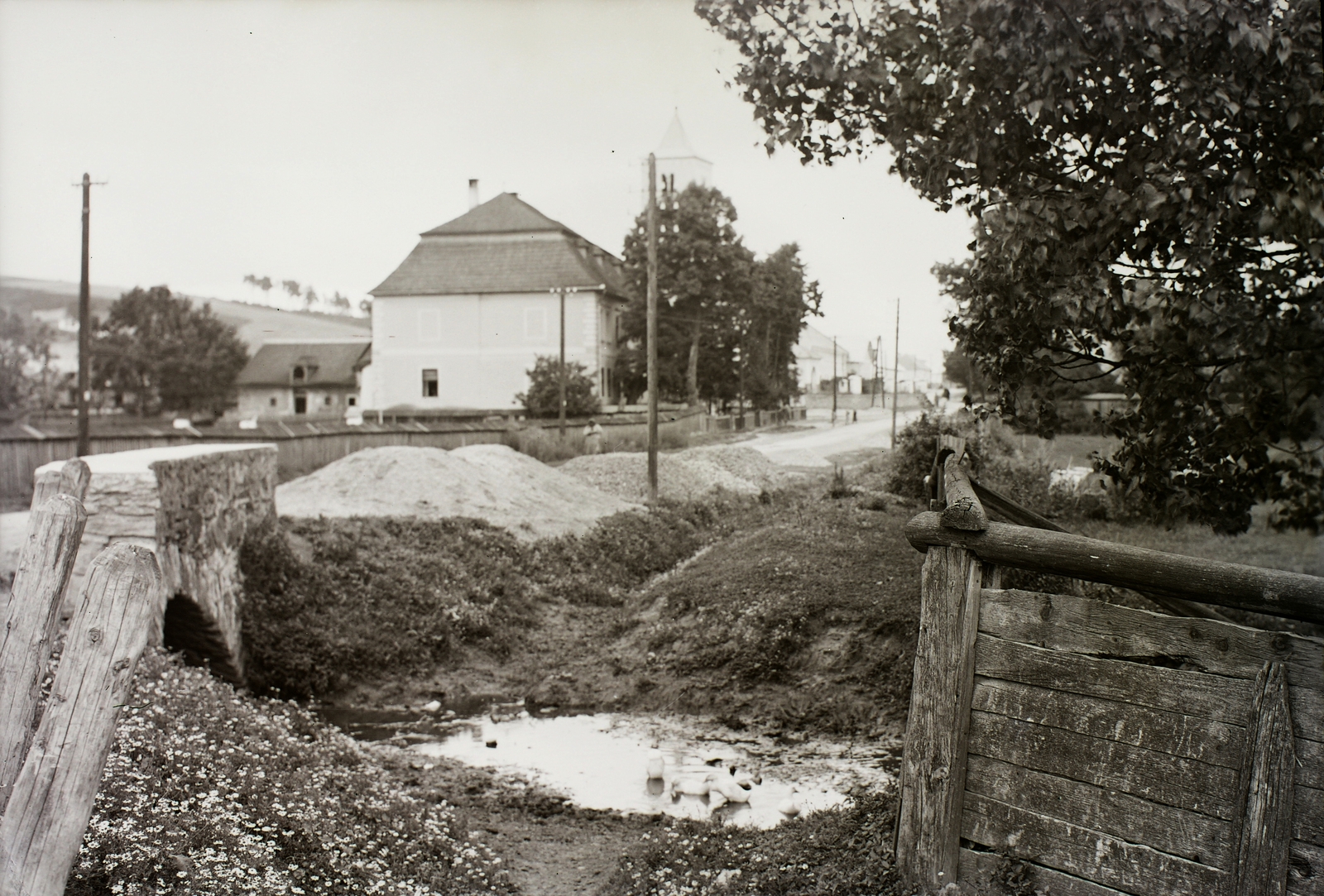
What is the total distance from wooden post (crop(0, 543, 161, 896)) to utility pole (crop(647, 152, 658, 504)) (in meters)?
15.1

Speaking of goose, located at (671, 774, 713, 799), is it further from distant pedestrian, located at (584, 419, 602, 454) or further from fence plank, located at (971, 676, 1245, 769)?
distant pedestrian, located at (584, 419, 602, 454)

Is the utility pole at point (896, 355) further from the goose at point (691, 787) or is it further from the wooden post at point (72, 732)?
the wooden post at point (72, 732)

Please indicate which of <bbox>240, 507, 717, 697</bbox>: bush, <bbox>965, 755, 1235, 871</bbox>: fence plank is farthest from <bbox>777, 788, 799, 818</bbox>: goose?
<bbox>240, 507, 717, 697</bbox>: bush

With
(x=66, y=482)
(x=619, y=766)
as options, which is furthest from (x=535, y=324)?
(x=66, y=482)

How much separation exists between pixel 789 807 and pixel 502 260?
13655 mm

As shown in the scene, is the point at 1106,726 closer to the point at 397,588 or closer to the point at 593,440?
the point at 397,588

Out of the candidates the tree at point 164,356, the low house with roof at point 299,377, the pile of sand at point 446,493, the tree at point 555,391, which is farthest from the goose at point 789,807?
the low house with roof at point 299,377

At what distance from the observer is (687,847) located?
14.7 ft

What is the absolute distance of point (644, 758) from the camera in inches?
269

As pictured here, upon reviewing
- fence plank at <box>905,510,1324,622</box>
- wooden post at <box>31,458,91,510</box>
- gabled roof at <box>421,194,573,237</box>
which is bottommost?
fence plank at <box>905,510,1324,622</box>

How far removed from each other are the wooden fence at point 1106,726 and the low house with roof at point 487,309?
12159mm

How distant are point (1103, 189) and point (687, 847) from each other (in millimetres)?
3708

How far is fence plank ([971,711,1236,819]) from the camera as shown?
2557 mm

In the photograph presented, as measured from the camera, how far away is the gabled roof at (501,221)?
1400 cm
